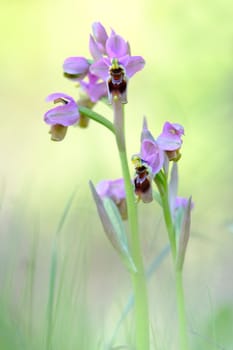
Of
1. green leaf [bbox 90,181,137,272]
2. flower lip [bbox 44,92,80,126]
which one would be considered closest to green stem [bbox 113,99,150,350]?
green leaf [bbox 90,181,137,272]

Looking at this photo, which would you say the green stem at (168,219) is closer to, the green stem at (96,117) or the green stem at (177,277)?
the green stem at (177,277)

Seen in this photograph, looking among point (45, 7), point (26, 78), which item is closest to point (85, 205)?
point (26, 78)

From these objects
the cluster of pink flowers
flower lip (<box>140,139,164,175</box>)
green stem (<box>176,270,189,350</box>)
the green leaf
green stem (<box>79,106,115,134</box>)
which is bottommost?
green stem (<box>176,270,189,350</box>)

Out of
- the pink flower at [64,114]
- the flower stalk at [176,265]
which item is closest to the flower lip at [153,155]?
the flower stalk at [176,265]

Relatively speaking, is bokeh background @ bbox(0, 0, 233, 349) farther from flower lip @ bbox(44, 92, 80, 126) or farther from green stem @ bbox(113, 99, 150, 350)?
flower lip @ bbox(44, 92, 80, 126)

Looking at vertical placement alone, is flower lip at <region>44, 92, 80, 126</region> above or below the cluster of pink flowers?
below

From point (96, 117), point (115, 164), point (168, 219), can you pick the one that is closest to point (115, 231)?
point (168, 219)

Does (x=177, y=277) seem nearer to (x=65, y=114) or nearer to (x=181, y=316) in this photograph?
(x=181, y=316)
